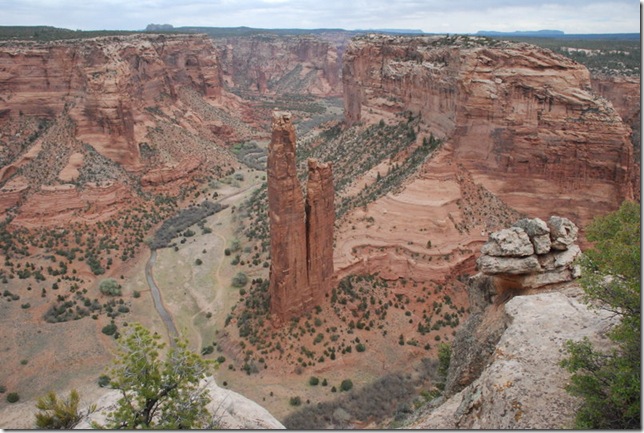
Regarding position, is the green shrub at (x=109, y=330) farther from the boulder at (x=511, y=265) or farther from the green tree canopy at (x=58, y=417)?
the boulder at (x=511, y=265)

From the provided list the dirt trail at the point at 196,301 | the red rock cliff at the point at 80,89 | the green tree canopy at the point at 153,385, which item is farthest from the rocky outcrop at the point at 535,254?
the red rock cliff at the point at 80,89

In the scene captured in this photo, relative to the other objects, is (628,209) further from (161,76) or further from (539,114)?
(161,76)

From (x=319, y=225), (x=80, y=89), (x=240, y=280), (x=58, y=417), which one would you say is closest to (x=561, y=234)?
(x=319, y=225)

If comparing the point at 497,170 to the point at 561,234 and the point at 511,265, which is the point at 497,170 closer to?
the point at 561,234

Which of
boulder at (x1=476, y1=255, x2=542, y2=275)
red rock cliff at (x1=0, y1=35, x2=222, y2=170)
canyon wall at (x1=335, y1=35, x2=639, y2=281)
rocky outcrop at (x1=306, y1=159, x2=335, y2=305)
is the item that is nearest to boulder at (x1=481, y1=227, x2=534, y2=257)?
boulder at (x1=476, y1=255, x2=542, y2=275)

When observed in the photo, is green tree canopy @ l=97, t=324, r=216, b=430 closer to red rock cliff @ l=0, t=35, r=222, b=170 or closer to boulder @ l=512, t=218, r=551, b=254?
boulder @ l=512, t=218, r=551, b=254

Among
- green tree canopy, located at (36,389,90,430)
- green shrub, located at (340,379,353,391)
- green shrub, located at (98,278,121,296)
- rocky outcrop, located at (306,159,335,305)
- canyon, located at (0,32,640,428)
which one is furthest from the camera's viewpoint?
green shrub, located at (98,278,121,296)

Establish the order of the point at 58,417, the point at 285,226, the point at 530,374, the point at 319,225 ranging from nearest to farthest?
the point at 530,374
the point at 58,417
the point at 285,226
the point at 319,225
